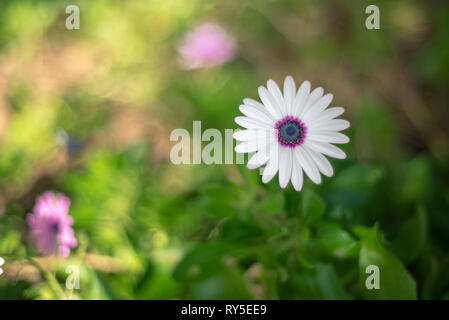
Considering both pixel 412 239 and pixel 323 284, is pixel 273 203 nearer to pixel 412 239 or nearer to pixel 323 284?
pixel 323 284

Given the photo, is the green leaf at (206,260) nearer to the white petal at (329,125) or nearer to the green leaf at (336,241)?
the green leaf at (336,241)

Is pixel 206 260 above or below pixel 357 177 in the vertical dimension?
below

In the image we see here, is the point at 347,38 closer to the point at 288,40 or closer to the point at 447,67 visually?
the point at 288,40

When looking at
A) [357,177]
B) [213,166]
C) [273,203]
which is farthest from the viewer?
[213,166]

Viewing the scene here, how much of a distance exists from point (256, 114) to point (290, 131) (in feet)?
0.17

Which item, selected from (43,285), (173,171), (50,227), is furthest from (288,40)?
(43,285)

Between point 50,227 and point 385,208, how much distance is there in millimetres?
861

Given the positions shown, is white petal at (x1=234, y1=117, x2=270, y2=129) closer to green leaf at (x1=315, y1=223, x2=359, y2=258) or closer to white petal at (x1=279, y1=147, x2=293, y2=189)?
white petal at (x1=279, y1=147, x2=293, y2=189)

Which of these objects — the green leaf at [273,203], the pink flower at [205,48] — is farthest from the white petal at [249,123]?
the pink flower at [205,48]

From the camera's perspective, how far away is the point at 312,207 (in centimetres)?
75

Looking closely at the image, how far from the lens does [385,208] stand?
3.67ft

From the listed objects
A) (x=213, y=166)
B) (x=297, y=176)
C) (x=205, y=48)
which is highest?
(x=205, y=48)

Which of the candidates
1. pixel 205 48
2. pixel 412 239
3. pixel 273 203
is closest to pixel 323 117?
pixel 273 203

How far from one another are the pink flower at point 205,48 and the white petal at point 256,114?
1.06m
